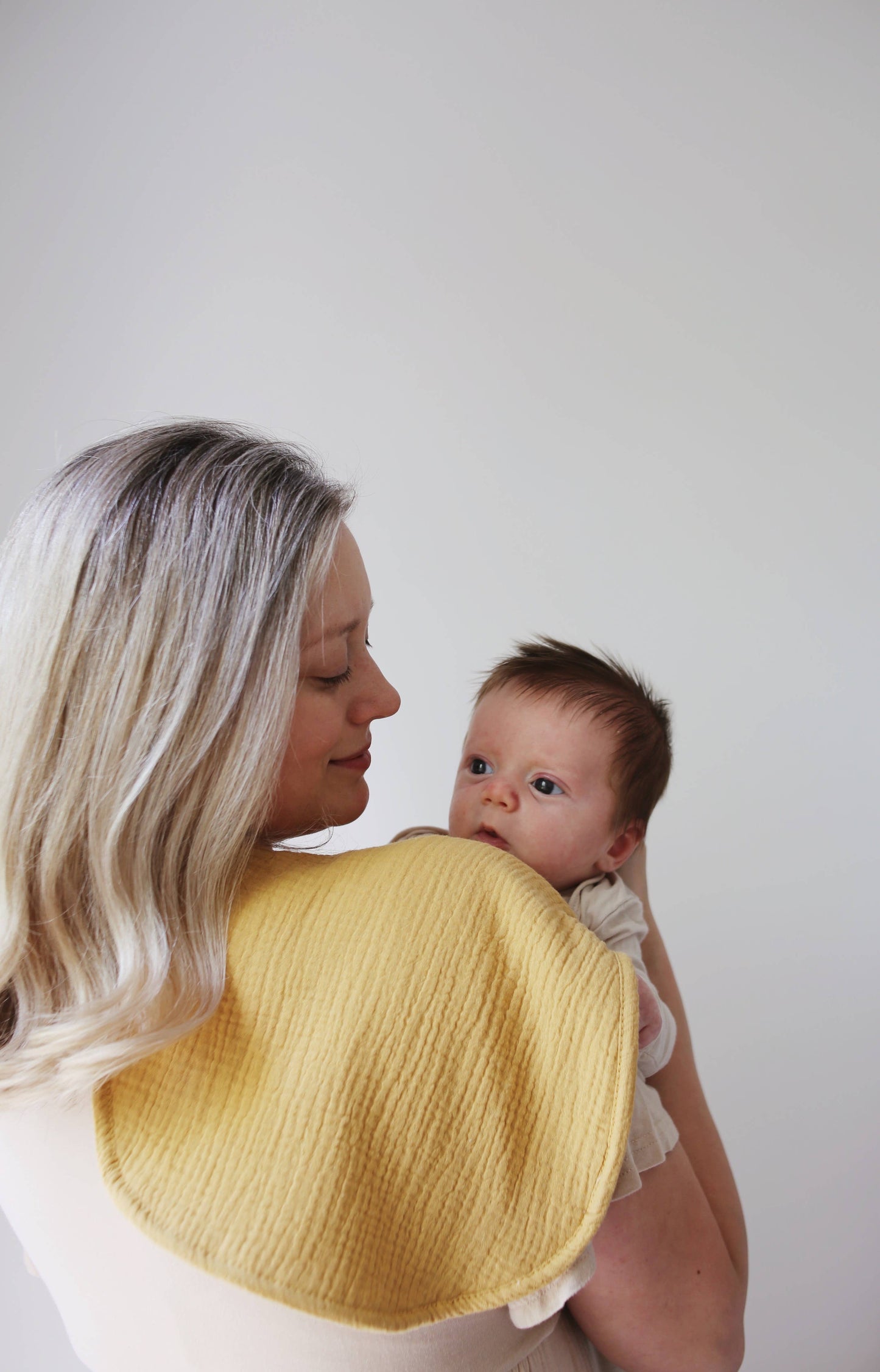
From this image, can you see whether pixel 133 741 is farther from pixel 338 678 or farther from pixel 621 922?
pixel 621 922

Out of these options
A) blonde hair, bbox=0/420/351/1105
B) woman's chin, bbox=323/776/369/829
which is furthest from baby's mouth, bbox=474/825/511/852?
blonde hair, bbox=0/420/351/1105

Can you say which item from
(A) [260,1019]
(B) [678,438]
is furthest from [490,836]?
(B) [678,438]

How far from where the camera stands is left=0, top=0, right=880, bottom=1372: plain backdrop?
89.5 inches

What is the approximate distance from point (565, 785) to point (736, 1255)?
0.55m

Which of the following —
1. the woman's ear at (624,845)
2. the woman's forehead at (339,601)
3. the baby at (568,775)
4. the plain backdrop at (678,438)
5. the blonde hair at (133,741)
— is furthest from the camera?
the plain backdrop at (678,438)

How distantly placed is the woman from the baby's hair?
420 millimetres

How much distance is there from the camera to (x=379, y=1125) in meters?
0.69

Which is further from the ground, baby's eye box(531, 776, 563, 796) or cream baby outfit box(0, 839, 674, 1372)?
baby's eye box(531, 776, 563, 796)

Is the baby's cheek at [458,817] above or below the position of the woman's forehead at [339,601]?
below

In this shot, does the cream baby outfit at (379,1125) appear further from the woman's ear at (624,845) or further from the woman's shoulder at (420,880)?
the woman's ear at (624,845)

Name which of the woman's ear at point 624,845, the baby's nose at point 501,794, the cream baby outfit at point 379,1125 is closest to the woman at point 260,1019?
the cream baby outfit at point 379,1125

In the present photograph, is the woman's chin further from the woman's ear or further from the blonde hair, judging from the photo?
the woman's ear

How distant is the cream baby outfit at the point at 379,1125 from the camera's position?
2.19 feet

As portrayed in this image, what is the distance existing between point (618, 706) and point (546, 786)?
15cm
